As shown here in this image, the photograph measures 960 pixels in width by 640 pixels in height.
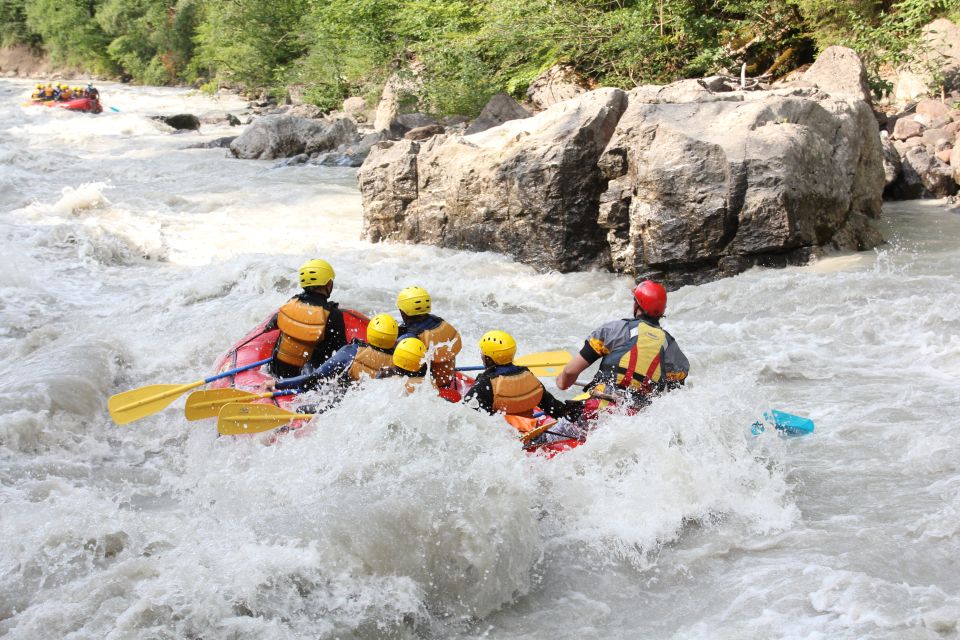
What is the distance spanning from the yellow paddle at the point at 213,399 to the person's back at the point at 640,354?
188 cm

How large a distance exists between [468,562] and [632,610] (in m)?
0.70

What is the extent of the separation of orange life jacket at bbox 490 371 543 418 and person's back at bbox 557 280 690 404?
0.34 meters

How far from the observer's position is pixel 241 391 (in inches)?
210

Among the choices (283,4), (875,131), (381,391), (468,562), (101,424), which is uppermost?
(283,4)

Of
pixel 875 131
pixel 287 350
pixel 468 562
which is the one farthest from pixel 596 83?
pixel 468 562

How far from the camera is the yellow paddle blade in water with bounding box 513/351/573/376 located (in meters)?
5.79

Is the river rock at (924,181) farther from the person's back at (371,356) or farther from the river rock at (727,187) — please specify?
the person's back at (371,356)

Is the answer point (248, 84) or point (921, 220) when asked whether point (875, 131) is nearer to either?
point (921, 220)

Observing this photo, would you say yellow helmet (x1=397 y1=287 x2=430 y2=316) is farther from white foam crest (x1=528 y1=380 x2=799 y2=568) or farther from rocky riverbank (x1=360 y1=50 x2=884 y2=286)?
rocky riverbank (x1=360 y1=50 x2=884 y2=286)

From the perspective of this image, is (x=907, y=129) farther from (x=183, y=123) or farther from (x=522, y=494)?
(x=183, y=123)

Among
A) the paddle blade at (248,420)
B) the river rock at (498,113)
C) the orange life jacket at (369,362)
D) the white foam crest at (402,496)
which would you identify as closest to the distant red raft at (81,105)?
the river rock at (498,113)

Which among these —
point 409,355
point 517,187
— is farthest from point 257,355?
point 517,187

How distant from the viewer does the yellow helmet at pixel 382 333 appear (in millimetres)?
4988

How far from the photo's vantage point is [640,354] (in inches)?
185
